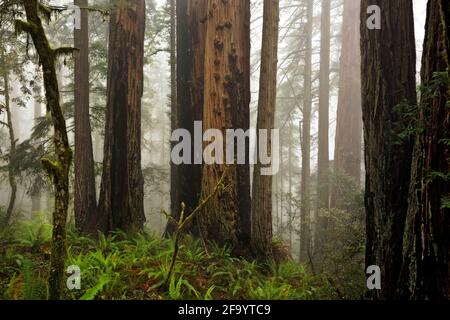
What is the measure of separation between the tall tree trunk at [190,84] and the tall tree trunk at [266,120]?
1.50 meters

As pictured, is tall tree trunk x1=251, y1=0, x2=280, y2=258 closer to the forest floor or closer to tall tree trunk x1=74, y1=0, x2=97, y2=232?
the forest floor

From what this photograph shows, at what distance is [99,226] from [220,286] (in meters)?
3.12

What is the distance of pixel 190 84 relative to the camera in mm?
8133

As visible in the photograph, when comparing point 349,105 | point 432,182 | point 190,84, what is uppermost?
point 349,105

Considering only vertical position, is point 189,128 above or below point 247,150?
above

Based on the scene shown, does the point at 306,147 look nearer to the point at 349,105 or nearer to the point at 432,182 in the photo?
the point at 349,105

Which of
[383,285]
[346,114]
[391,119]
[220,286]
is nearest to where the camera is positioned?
[383,285]

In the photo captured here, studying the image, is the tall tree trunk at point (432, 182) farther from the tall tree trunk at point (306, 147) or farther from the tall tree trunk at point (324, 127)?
the tall tree trunk at point (306, 147)

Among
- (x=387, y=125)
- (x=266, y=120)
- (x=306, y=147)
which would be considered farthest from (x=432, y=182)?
(x=306, y=147)

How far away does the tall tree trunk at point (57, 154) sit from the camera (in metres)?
3.68

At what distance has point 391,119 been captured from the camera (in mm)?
4703

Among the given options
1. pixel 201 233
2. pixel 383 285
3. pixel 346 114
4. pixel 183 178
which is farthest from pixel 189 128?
pixel 346 114

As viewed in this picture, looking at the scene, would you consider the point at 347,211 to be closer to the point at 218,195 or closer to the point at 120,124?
the point at 218,195

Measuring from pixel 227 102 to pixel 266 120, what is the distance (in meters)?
0.84
